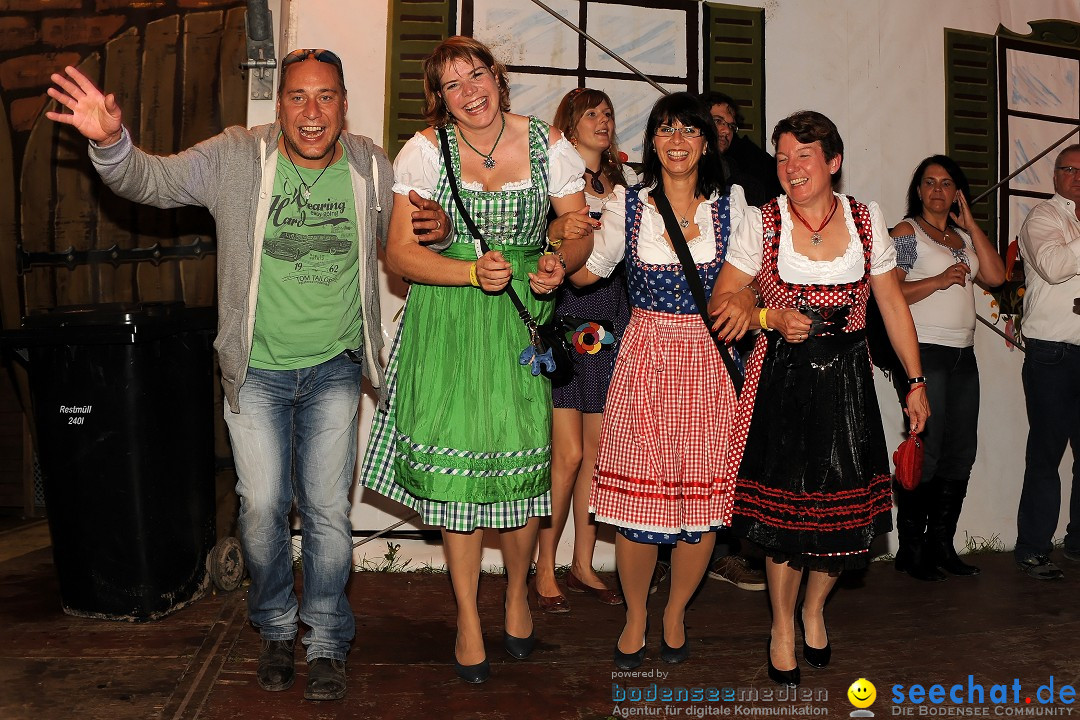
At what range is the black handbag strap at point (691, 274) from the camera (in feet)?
11.8

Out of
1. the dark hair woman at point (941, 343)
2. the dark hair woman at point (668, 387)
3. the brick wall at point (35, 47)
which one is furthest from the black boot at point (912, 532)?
the brick wall at point (35, 47)

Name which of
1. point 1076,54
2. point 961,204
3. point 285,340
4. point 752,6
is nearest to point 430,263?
point 285,340

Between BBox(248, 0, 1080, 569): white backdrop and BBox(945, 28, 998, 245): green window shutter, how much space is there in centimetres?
6

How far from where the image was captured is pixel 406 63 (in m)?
4.94

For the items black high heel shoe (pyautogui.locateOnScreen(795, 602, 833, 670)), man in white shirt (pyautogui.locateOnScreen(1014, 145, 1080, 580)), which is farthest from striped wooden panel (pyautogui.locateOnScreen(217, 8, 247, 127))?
man in white shirt (pyautogui.locateOnScreen(1014, 145, 1080, 580))

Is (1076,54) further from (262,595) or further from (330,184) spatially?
(262,595)

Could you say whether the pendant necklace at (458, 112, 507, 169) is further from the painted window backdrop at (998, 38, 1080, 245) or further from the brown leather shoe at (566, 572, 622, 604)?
the painted window backdrop at (998, 38, 1080, 245)

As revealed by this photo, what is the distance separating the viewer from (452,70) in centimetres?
343

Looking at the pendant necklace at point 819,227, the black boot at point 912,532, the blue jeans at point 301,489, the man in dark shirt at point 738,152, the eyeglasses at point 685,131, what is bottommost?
the black boot at point 912,532

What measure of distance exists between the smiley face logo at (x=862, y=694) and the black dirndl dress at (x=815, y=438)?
407mm

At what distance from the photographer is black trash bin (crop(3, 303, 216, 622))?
4.14 meters

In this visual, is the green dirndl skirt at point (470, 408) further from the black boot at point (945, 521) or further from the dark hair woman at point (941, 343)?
the black boot at point (945, 521)

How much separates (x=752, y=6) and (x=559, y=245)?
8.59 feet

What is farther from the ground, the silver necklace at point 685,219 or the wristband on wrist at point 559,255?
the silver necklace at point 685,219
